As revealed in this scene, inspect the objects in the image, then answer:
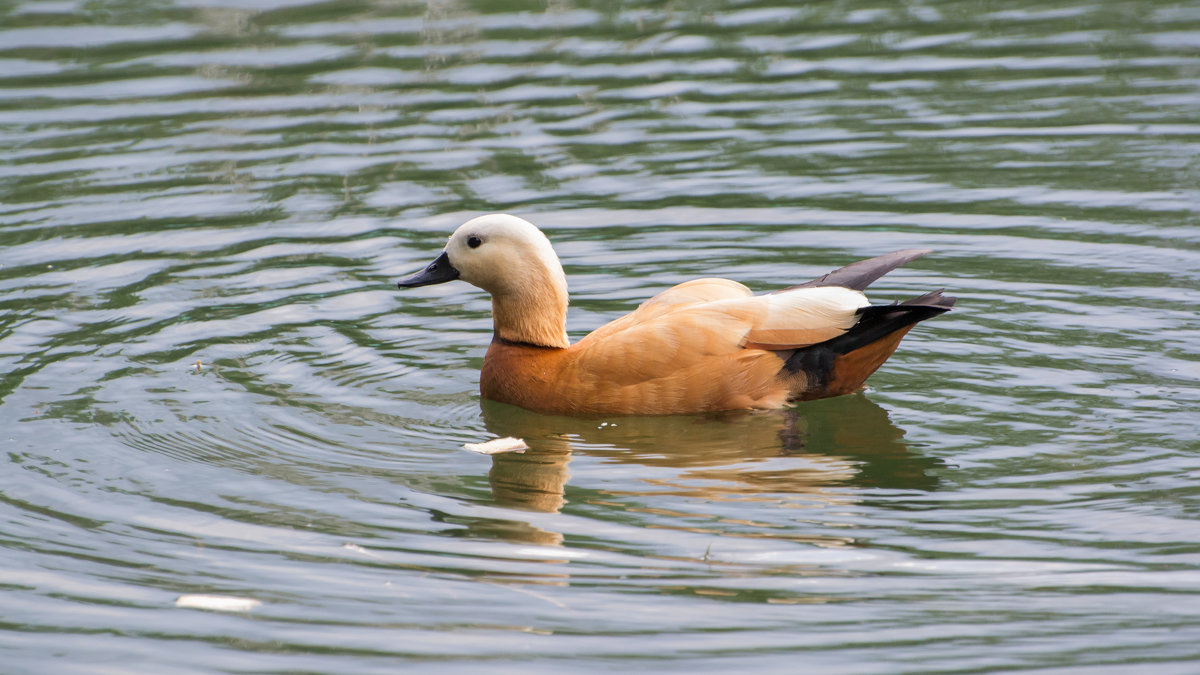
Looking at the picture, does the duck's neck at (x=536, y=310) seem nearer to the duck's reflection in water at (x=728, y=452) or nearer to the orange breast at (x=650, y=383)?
the orange breast at (x=650, y=383)

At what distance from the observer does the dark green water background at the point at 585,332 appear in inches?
205

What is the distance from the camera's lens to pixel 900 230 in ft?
32.4

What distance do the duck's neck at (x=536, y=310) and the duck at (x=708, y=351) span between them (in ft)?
0.09

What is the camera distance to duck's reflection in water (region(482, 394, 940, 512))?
21.1 ft

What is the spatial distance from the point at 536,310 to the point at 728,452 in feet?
4.73

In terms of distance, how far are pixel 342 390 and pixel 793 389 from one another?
229 cm

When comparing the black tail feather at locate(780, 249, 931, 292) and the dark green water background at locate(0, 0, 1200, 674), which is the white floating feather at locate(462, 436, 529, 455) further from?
the black tail feather at locate(780, 249, 931, 292)

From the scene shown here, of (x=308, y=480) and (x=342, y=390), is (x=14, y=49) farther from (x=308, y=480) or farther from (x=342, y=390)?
(x=308, y=480)

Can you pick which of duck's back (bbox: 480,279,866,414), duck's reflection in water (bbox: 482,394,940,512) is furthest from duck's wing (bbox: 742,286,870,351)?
duck's reflection in water (bbox: 482,394,940,512)

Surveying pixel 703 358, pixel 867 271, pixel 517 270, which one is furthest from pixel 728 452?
pixel 517 270

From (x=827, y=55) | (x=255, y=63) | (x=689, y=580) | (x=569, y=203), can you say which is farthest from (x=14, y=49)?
(x=689, y=580)

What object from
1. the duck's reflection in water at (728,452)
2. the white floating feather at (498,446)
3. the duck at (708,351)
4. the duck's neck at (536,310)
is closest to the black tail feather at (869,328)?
the duck at (708,351)

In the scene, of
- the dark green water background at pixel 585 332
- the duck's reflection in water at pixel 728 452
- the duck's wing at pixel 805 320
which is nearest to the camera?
the dark green water background at pixel 585 332

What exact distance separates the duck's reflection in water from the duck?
0.31ft
